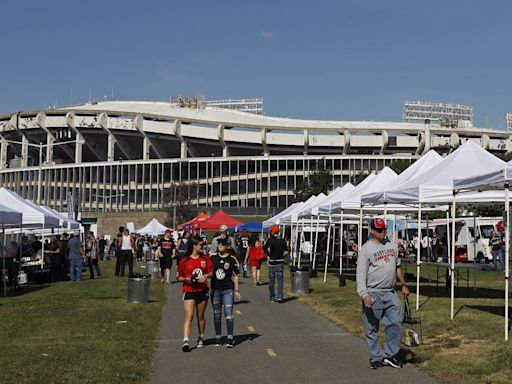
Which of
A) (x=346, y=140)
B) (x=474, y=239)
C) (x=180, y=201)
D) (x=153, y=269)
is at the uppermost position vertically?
(x=346, y=140)

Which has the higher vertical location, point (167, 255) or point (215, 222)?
point (215, 222)

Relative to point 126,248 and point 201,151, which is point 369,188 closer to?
point 126,248

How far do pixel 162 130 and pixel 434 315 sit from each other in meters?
111

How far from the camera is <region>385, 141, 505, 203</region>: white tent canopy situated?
16.0 m

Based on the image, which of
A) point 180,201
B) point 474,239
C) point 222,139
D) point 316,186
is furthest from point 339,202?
point 222,139

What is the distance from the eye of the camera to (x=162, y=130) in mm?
122875

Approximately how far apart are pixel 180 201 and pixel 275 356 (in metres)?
99.5

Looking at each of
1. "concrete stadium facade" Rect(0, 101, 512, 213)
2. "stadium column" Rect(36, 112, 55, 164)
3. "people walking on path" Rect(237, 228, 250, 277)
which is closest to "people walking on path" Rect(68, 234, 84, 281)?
"people walking on path" Rect(237, 228, 250, 277)

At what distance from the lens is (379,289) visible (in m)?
9.32

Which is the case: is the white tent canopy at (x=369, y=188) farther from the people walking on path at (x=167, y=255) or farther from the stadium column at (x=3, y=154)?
the stadium column at (x=3, y=154)

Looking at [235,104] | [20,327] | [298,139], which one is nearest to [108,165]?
[298,139]

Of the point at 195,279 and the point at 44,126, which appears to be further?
the point at 44,126

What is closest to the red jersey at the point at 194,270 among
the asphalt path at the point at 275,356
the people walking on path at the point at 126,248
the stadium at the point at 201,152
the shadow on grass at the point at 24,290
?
the asphalt path at the point at 275,356

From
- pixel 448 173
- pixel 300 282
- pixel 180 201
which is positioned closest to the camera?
pixel 448 173
